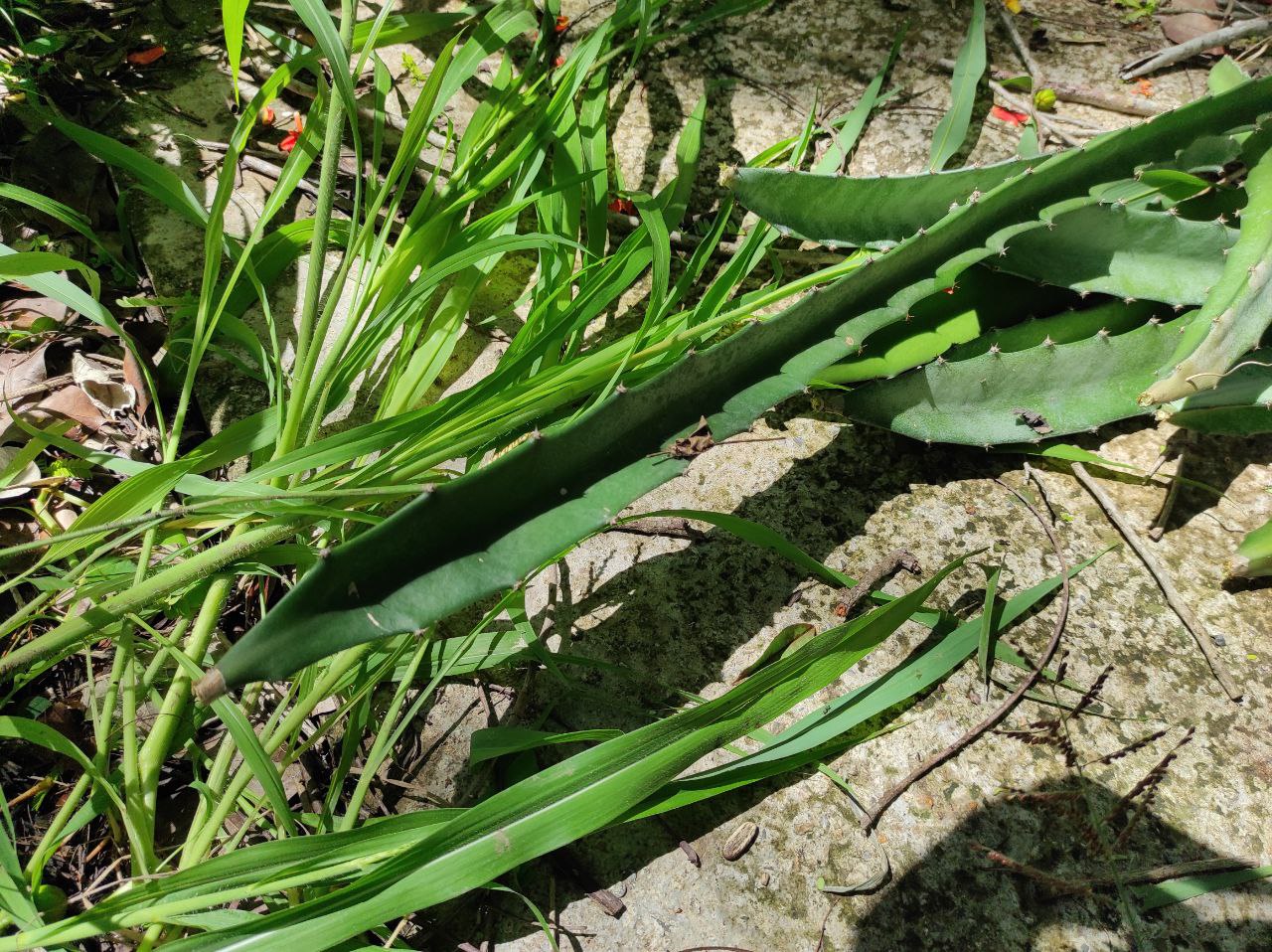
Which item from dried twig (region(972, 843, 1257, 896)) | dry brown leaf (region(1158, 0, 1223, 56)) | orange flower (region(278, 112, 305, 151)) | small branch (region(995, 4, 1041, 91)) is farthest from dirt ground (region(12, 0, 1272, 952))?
dry brown leaf (region(1158, 0, 1223, 56))

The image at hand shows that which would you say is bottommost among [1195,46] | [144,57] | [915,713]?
[915,713]

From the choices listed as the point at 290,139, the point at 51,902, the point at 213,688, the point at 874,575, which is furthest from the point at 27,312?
the point at 874,575

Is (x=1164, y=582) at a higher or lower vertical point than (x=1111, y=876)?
higher

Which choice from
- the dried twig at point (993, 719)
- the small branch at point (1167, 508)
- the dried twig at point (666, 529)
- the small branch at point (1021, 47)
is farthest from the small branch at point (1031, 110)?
the dried twig at point (666, 529)

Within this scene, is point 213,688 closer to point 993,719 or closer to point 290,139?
point 993,719

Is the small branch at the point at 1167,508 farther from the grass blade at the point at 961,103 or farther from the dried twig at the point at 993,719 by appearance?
the grass blade at the point at 961,103

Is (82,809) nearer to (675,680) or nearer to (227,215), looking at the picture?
(675,680)

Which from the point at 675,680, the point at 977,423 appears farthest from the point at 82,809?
the point at 977,423

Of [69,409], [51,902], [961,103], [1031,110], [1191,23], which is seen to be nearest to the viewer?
[51,902]
